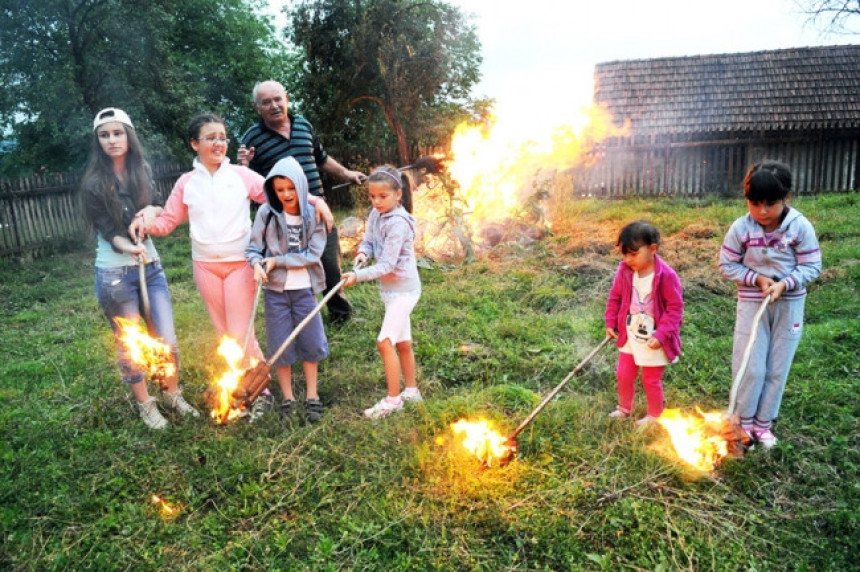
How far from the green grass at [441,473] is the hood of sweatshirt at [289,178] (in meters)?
1.62

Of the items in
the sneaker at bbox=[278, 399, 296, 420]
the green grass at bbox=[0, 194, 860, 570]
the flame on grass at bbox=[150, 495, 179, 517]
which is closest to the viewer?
the green grass at bbox=[0, 194, 860, 570]

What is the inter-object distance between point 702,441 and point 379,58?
17.1m

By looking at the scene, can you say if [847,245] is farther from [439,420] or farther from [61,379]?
[61,379]

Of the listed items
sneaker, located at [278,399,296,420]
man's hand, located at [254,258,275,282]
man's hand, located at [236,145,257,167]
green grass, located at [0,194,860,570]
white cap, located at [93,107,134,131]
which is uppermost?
white cap, located at [93,107,134,131]

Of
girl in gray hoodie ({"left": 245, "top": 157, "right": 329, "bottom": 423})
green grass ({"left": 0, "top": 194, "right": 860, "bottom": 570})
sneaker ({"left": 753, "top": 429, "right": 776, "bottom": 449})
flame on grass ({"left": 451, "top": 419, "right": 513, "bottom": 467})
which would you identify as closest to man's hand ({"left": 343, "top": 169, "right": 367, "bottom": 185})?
girl in gray hoodie ({"left": 245, "top": 157, "right": 329, "bottom": 423})

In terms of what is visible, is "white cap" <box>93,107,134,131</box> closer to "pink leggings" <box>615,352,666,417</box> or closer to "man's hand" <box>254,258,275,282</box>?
"man's hand" <box>254,258,275,282</box>

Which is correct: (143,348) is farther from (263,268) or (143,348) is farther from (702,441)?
(702,441)

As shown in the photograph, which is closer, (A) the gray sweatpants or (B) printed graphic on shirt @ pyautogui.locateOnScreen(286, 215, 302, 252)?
(A) the gray sweatpants

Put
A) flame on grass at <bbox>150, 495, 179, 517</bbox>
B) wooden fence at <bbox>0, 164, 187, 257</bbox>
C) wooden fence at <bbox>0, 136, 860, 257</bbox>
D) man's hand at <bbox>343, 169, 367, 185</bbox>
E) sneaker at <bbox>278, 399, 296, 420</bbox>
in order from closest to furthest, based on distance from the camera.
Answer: flame on grass at <bbox>150, 495, 179, 517</bbox> → sneaker at <bbox>278, 399, 296, 420</bbox> → man's hand at <bbox>343, 169, 367, 185</bbox> → wooden fence at <bbox>0, 164, 187, 257</bbox> → wooden fence at <bbox>0, 136, 860, 257</bbox>

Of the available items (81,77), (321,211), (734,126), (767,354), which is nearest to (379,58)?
(81,77)

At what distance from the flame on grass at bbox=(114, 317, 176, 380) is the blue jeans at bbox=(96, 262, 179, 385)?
0.15 ft

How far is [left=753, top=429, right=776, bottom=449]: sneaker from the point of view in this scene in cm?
395

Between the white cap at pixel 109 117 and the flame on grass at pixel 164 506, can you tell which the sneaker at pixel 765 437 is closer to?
the flame on grass at pixel 164 506

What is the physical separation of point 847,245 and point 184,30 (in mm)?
23270
